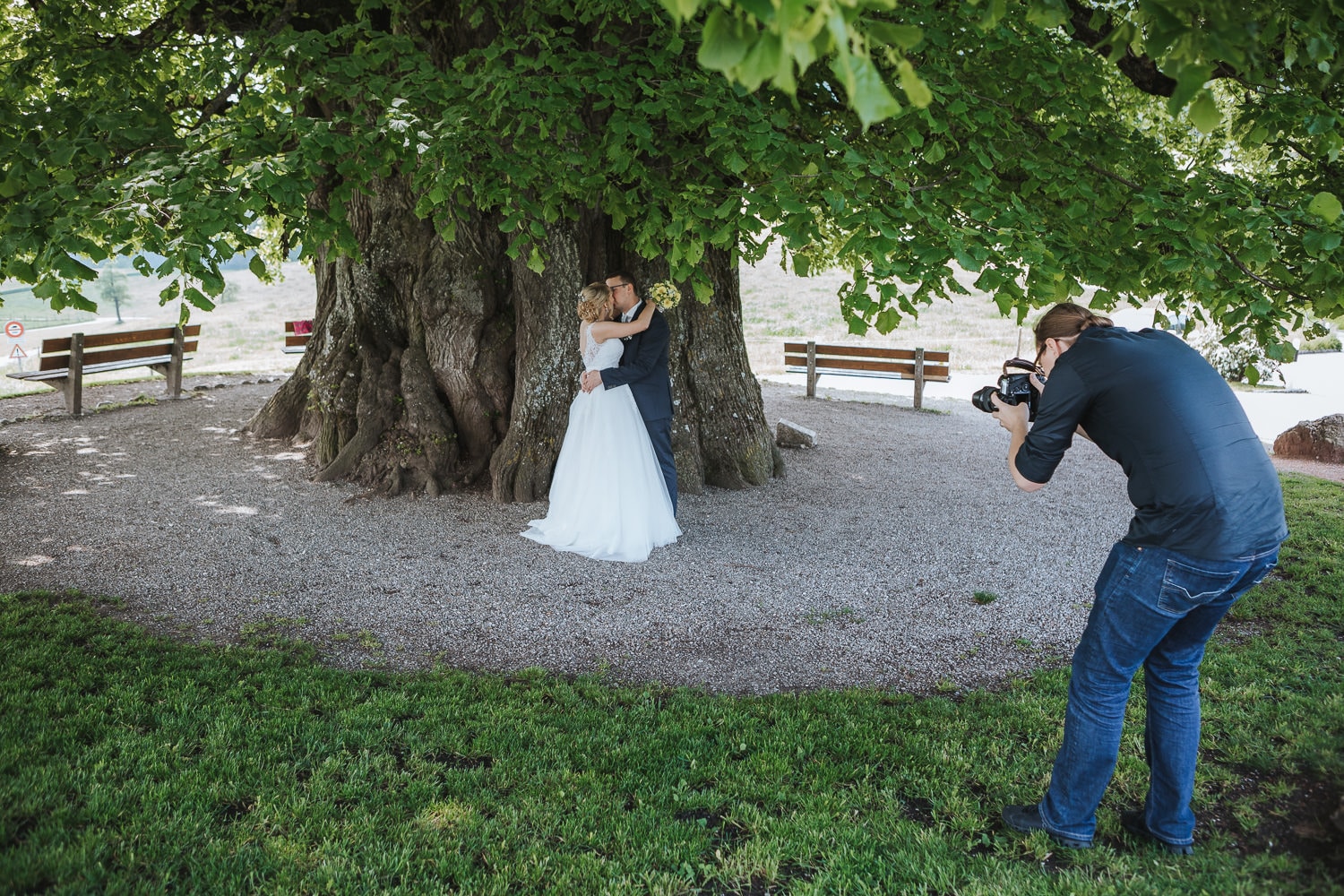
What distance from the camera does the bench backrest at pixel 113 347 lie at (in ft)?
39.4

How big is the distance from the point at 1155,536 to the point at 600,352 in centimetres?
498

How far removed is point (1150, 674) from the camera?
3232 millimetres

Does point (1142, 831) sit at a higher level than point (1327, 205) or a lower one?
lower

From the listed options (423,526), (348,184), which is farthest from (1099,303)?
(423,526)

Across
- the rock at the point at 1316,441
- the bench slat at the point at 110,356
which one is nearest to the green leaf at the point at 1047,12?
the rock at the point at 1316,441

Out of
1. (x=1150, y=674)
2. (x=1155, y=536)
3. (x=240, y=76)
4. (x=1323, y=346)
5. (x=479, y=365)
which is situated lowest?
(x=1150, y=674)

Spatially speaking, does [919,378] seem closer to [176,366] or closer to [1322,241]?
[1322,241]

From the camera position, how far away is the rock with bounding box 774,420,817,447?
11.6 metres

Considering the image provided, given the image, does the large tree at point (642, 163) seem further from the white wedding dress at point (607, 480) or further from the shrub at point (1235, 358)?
the shrub at point (1235, 358)

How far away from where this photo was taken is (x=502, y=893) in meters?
3.01

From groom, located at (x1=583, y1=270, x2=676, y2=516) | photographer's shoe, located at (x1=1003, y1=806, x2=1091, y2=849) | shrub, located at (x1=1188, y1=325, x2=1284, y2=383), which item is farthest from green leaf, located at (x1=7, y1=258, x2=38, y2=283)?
shrub, located at (x1=1188, y1=325, x2=1284, y2=383)

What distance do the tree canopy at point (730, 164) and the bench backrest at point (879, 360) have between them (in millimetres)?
8696

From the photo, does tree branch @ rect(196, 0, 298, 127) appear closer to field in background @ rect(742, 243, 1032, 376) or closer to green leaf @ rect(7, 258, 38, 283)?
green leaf @ rect(7, 258, 38, 283)

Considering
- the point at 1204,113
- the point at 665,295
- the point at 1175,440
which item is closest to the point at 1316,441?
the point at 665,295
